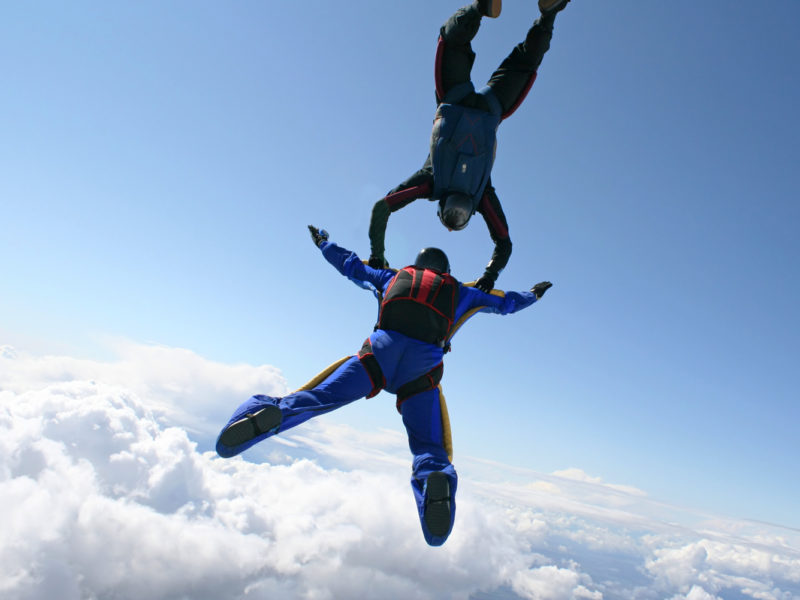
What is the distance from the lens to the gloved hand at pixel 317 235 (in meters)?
4.86

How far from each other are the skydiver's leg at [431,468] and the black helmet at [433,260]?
1428 millimetres

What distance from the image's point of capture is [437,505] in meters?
3.18

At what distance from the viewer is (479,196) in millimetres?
4199

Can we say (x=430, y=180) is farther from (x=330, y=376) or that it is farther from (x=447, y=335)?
(x=330, y=376)

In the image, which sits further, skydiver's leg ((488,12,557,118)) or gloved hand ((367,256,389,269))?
gloved hand ((367,256,389,269))

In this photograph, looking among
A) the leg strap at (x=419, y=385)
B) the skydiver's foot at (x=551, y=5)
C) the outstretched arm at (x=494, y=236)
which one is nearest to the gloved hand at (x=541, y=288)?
the outstretched arm at (x=494, y=236)

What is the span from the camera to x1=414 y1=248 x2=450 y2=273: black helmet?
4684 millimetres

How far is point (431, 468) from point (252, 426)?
1.54 m

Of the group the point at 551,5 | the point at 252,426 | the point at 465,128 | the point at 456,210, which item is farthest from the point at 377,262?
the point at 551,5

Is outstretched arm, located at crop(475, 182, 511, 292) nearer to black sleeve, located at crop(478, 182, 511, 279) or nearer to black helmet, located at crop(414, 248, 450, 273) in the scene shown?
black sleeve, located at crop(478, 182, 511, 279)

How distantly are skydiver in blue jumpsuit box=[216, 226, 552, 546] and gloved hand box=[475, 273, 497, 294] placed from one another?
0.28 ft

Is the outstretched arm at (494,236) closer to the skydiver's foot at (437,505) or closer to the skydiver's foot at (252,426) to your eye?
the skydiver's foot at (437,505)

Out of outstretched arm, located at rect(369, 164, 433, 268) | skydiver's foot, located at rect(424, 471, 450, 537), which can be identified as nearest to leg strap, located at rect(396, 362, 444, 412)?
skydiver's foot, located at rect(424, 471, 450, 537)

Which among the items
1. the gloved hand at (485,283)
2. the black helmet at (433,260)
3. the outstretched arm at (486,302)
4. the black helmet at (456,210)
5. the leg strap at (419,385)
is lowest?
the leg strap at (419,385)
